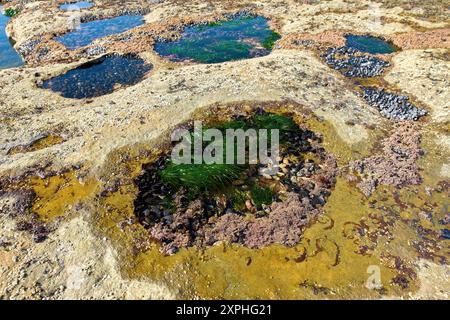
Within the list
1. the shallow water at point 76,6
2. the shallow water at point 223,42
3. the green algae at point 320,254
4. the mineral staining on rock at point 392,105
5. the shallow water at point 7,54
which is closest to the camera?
the green algae at point 320,254

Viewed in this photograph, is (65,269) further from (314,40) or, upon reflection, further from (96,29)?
(96,29)

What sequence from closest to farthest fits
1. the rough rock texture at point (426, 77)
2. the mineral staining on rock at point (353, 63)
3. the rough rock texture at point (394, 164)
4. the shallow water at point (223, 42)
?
the rough rock texture at point (394, 164) → the rough rock texture at point (426, 77) → the mineral staining on rock at point (353, 63) → the shallow water at point (223, 42)

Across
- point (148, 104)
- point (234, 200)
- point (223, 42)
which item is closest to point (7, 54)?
point (223, 42)

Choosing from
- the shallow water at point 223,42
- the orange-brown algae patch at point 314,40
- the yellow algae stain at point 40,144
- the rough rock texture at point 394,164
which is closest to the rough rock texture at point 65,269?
the yellow algae stain at point 40,144

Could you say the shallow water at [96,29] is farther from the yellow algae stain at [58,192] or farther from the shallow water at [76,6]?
the yellow algae stain at [58,192]

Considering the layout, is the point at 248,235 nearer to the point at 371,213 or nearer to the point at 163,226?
the point at 163,226

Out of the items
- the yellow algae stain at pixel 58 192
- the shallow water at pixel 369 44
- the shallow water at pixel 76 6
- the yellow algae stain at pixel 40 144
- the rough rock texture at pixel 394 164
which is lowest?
the shallow water at pixel 76 6

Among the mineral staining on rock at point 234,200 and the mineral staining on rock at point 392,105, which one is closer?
the mineral staining on rock at point 234,200
